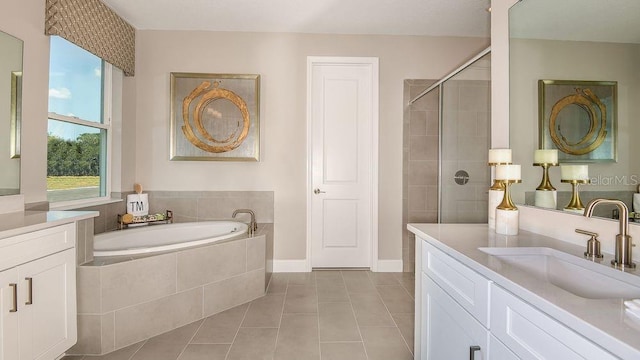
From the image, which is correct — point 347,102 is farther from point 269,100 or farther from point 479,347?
point 479,347

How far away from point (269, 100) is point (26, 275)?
2508 millimetres

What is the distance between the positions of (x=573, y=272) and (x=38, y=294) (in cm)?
225

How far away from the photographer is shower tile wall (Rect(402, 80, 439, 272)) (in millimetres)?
3418

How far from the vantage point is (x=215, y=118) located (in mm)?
3393

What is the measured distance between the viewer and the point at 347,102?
3539 millimetres

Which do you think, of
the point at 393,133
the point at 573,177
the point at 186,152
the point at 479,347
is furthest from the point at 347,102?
the point at 479,347

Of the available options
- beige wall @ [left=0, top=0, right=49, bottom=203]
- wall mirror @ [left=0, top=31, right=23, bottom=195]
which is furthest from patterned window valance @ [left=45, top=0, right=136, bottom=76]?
wall mirror @ [left=0, top=31, right=23, bottom=195]

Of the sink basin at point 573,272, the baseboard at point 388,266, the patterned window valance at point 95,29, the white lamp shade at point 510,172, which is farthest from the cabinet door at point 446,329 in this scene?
the patterned window valance at point 95,29

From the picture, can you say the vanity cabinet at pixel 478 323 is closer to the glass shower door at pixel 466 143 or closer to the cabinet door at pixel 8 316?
the glass shower door at pixel 466 143

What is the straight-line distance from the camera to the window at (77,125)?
2479 millimetres

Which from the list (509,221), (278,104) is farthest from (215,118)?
(509,221)

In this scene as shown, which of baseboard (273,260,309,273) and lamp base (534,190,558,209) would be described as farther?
baseboard (273,260,309,273)

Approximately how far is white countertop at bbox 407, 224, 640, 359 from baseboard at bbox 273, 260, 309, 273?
2.17 meters

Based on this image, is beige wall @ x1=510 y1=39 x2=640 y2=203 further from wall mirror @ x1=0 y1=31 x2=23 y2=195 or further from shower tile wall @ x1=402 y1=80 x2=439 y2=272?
wall mirror @ x1=0 y1=31 x2=23 y2=195
